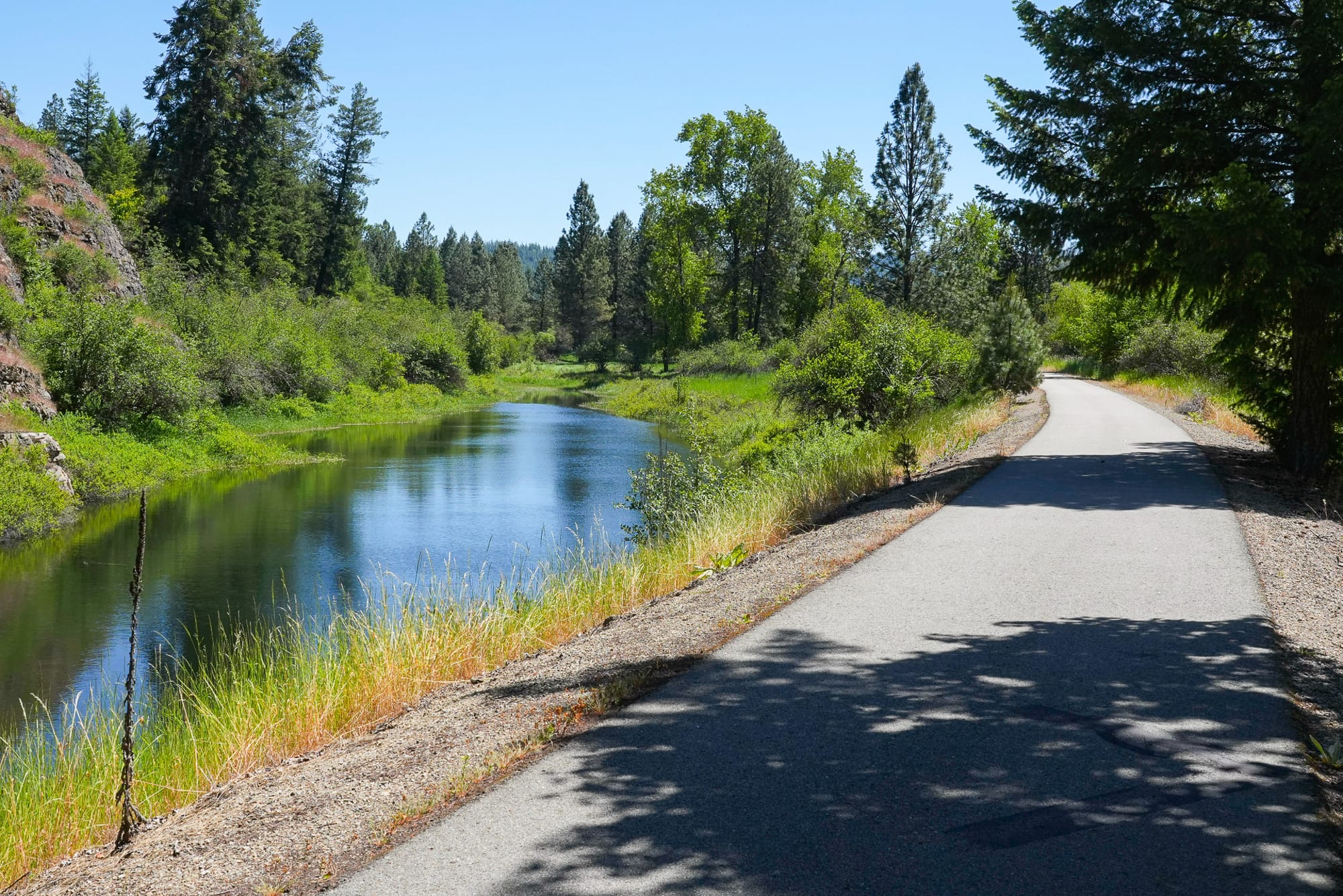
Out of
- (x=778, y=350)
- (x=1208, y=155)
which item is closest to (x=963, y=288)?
(x=778, y=350)

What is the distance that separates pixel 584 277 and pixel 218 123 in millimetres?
50087

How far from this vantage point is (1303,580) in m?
8.95

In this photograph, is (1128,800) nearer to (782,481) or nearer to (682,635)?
(682,635)

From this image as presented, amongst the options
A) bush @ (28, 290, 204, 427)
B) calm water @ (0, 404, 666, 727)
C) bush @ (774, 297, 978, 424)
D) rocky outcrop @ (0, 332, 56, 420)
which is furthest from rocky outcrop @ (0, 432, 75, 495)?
bush @ (774, 297, 978, 424)

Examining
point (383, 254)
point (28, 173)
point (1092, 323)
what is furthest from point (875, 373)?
point (383, 254)

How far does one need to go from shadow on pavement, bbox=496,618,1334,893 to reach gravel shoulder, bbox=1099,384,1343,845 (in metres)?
0.17

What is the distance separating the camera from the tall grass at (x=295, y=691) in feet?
19.8

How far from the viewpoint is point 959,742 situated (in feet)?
16.7

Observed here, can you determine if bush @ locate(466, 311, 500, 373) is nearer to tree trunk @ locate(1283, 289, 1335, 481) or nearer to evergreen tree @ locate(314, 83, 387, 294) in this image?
evergreen tree @ locate(314, 83, 387, 294)

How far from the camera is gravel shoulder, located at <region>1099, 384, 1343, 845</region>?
543 cm

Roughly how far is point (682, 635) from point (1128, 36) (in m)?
13.6

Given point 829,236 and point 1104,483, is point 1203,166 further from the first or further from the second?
point 829,236

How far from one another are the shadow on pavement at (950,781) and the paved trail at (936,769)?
1 cm

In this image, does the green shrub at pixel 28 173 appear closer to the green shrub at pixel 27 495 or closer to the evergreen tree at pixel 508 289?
the green shrub at pixel 27 495
